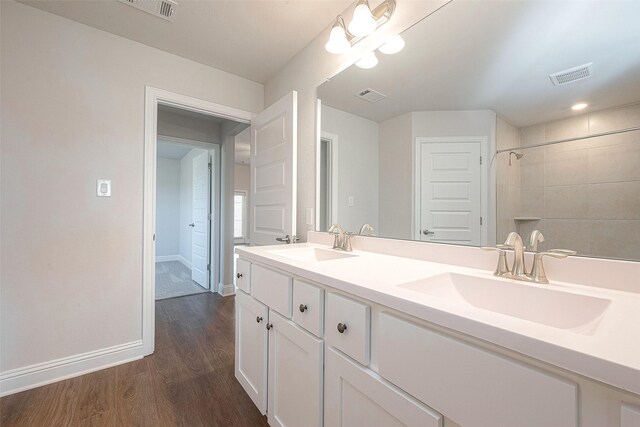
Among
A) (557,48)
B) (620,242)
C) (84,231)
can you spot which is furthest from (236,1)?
(620,242)

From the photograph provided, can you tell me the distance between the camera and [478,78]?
1.09 metres

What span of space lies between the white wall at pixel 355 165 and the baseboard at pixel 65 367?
181 cm

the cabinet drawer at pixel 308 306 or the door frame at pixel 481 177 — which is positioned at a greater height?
the door frame at pixel 481 177

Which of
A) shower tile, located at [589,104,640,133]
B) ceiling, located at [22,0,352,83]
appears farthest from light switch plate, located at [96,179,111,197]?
shower tile, located at [589,104,640,133]

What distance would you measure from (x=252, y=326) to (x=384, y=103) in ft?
4.51

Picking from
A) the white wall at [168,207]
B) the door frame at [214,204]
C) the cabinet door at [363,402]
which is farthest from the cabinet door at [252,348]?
the white wall at [168,207]

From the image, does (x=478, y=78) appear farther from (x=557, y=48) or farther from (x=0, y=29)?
(x=0, y=29)

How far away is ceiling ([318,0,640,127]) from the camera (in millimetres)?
780

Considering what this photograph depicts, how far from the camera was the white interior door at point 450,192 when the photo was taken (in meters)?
1.09

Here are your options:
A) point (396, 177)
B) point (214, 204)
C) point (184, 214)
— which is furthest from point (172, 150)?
point (396, 177)

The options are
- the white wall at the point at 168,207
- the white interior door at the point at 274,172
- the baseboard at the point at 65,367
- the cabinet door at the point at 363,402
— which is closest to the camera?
the cabinet door at the point at 363,402

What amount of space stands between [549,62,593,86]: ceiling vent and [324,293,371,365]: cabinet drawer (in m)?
0.96

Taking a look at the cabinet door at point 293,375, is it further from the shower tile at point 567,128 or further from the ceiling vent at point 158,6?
the ceiling vent at point 158,6

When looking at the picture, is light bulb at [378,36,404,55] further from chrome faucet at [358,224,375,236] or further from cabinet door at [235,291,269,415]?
cabinet door at [235,291,269,415]
